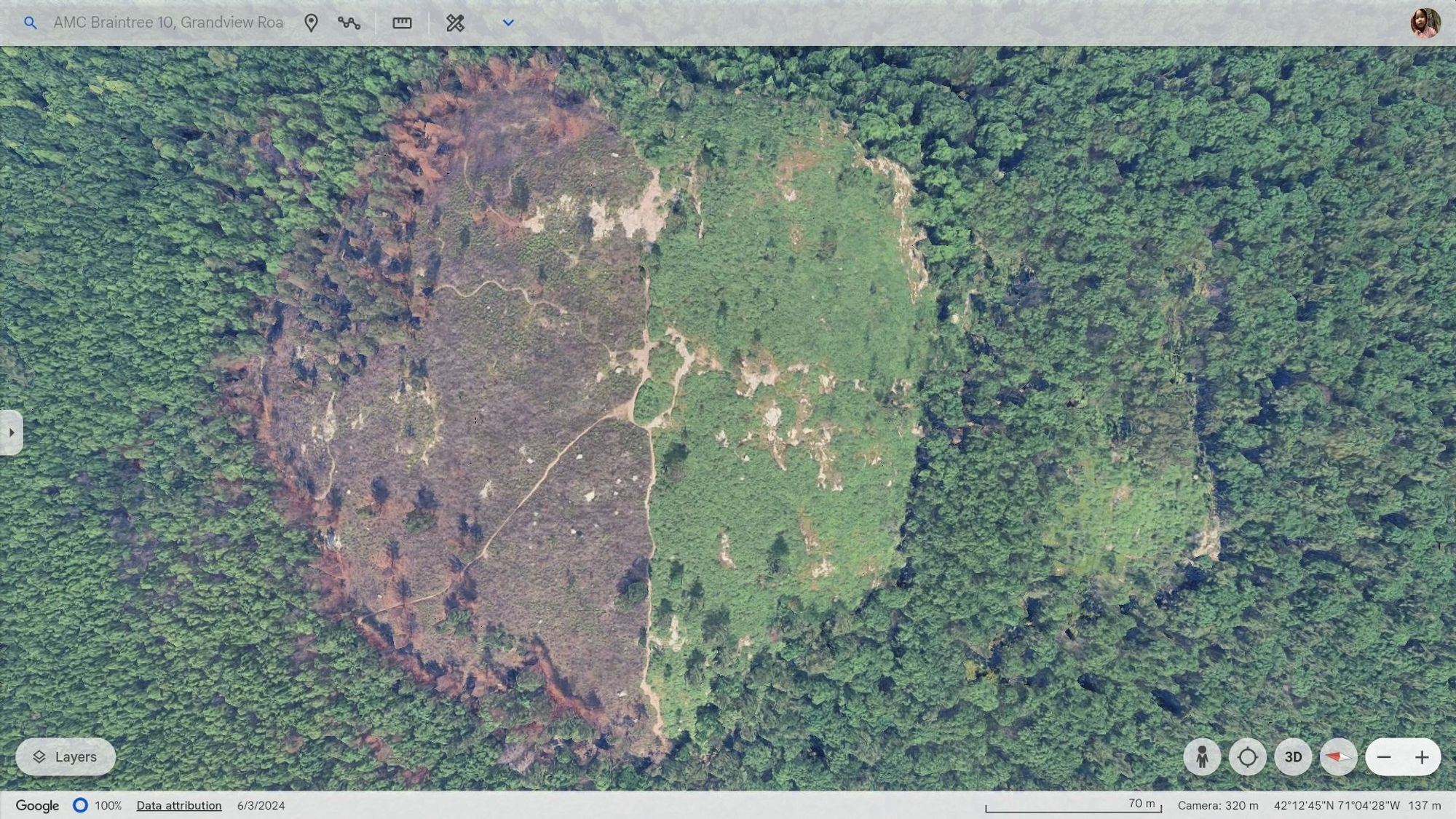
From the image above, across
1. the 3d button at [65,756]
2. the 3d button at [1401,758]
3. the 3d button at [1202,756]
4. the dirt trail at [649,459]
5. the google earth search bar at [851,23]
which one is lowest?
the 3d button at [1202,756]

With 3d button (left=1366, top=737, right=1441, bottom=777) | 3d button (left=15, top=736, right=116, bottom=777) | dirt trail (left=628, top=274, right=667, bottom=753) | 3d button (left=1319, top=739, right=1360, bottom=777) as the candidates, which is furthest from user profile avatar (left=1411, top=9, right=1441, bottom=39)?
3d button (left=15, top=736, right=116, bottom=777)

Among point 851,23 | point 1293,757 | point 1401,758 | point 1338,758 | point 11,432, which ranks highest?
point 851,23

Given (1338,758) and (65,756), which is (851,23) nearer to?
(1338,758)

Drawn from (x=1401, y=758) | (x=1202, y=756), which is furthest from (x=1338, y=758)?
(x=1202, y=756)

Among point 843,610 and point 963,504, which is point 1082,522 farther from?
point 843,610

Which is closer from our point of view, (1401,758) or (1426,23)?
(1426,23)

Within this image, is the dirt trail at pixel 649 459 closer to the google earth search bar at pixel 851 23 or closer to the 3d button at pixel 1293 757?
the google earth search bar at pixel 851 23

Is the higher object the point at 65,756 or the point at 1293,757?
the point at 65,756

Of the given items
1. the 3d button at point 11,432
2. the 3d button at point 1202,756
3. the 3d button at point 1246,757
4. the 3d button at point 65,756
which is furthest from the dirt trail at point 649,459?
the 3d button at point 11,432
